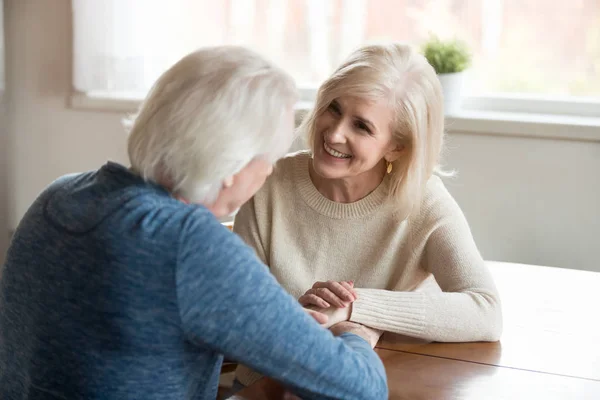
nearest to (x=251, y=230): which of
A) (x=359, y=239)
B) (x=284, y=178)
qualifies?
(x=284, y=178)

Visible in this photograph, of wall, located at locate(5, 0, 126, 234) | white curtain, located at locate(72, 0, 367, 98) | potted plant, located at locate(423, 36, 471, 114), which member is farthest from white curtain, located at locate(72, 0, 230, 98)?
potted plant, located at locate(423, 36, 471, 114)

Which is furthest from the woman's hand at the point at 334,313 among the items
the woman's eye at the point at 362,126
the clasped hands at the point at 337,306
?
the woman's eye at the point at 362,126

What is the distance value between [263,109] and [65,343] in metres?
0.45

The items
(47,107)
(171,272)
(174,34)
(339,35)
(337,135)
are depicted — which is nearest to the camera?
(171,272)

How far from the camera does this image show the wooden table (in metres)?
1.36

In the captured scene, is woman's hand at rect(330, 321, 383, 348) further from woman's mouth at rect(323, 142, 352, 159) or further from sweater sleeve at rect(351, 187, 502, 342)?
woman's mouth at rect(323, 142, 352, 159)

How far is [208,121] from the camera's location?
1.14 meters

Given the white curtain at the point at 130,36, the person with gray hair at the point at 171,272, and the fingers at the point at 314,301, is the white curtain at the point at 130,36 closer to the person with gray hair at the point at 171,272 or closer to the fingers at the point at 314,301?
the fingers at the point at 314,301

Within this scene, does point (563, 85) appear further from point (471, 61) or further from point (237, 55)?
point (237, 55)

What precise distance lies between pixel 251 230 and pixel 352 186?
27 centimetres

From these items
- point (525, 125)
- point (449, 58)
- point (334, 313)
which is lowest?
point (334, 313)

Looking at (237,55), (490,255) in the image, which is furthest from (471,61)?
(237,55)

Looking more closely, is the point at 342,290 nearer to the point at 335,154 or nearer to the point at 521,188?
the point at 335,154

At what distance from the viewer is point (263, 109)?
1.18 metres
